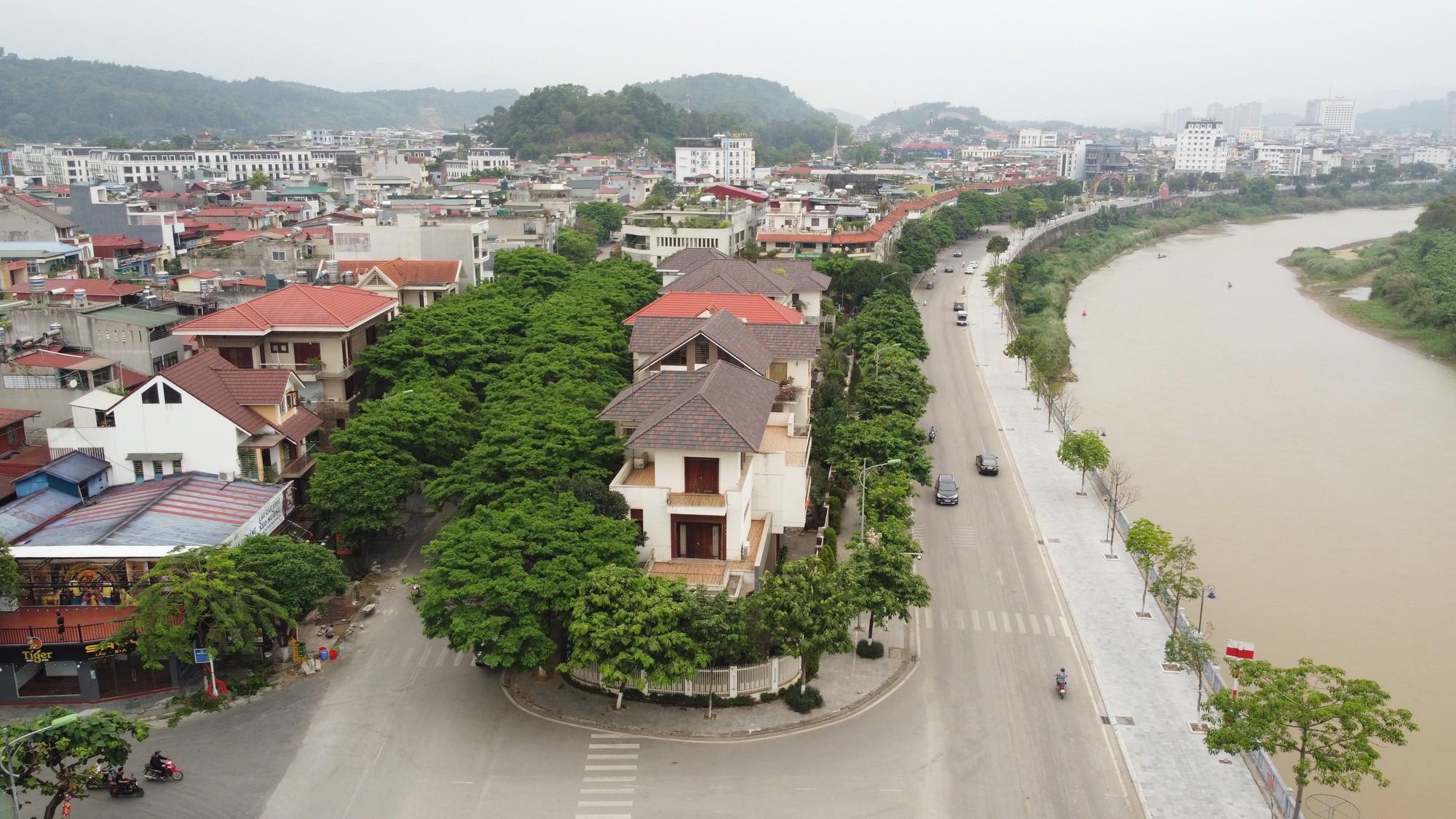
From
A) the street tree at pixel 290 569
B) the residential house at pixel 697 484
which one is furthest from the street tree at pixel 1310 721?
the street tree at pixel 290 569

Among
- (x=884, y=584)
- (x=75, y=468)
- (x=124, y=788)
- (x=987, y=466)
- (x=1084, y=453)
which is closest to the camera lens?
A: (x=124, y=788)

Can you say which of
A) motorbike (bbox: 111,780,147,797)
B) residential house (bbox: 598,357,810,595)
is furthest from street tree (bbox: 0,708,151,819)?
residential house (bbox: 598,357,810,595)

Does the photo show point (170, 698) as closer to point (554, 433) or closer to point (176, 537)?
point (176, 537)

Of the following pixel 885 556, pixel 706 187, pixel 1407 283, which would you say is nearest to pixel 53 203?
pixel 706 187

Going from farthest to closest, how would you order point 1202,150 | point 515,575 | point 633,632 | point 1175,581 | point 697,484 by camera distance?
point 1202,150 < point 1175,581 < point 697,484 < point 515,575 < point 633,632

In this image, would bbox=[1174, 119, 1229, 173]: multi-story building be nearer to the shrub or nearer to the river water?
the river water

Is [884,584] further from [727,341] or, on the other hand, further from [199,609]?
[199,609]

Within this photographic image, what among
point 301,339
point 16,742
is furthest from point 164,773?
point 301,339
